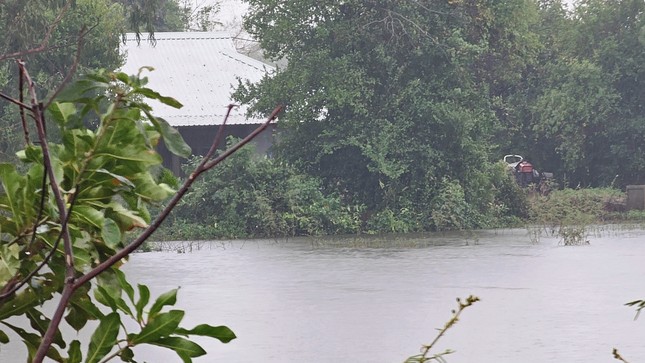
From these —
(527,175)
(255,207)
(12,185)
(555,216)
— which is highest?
(527,175)

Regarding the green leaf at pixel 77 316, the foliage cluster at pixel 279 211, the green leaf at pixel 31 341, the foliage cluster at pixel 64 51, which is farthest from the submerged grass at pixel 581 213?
the green leaf at pixel 31 341

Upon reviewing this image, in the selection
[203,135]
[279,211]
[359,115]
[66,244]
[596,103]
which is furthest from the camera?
[203,135]

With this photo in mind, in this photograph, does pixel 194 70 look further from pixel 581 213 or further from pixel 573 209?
pixel 581 213

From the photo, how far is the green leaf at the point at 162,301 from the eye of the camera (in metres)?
2.09

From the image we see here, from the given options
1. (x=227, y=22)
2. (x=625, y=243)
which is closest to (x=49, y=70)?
(x=625, y=243)

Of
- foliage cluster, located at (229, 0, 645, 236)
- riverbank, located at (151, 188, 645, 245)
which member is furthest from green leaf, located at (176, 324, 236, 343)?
foliage cluster, located at (229, 0, 645, 236)

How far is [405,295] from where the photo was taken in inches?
568

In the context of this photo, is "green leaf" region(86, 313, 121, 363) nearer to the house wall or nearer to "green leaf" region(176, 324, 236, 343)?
"green leaf" region(176, 324, 236, 343)

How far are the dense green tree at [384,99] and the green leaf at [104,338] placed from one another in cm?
2367

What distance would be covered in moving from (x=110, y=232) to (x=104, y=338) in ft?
0.61

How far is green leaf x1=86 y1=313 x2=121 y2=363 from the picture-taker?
200cm

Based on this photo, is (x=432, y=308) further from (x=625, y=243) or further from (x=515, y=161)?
(x=515, y=161)

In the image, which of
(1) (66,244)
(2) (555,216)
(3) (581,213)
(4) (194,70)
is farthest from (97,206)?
(4) (194,70)

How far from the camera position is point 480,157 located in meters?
26.7
